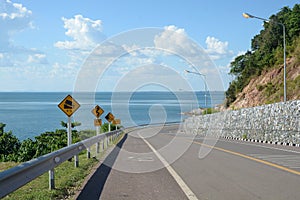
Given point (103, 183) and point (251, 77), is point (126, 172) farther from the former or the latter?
point (251, 77)

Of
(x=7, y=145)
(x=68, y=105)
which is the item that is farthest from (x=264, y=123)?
(x=7, y=145)

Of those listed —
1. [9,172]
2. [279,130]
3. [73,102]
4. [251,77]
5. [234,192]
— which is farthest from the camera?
[251,77]

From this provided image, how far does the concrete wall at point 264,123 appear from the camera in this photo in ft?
89.6

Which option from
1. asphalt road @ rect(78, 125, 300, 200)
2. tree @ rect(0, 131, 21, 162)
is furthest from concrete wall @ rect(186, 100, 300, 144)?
tree @ rect(0, 131, 21, 162)

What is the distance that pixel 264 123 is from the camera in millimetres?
31875

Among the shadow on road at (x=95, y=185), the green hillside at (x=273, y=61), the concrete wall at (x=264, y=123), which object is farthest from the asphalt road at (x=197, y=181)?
the green hillside at (x=273, y=61)

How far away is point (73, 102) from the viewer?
14.9 metres

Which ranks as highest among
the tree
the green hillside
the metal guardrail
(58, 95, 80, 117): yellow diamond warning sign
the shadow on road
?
the green hillside

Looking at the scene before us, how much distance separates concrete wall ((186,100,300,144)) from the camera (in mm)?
27297

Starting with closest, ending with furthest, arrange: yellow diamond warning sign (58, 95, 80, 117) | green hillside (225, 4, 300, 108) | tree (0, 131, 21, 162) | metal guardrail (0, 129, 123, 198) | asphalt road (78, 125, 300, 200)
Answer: metal guardrail (0, 129, 123, 198)
asphalt road (78, 125, 300, 200)
yellow diamond warning sign (58, 95, 80, 117)
tree (0, 131, 21, 162)
green hillside (225, 4, 300, 108)

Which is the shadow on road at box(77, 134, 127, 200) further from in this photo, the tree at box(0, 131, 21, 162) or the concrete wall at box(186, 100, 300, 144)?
the tree at box(0, 131, 21, 162)

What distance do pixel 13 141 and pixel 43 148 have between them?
6870 mm

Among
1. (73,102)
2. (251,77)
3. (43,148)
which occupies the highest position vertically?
(251,77)

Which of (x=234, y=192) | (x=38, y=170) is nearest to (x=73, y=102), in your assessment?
(x=38, y=170)
